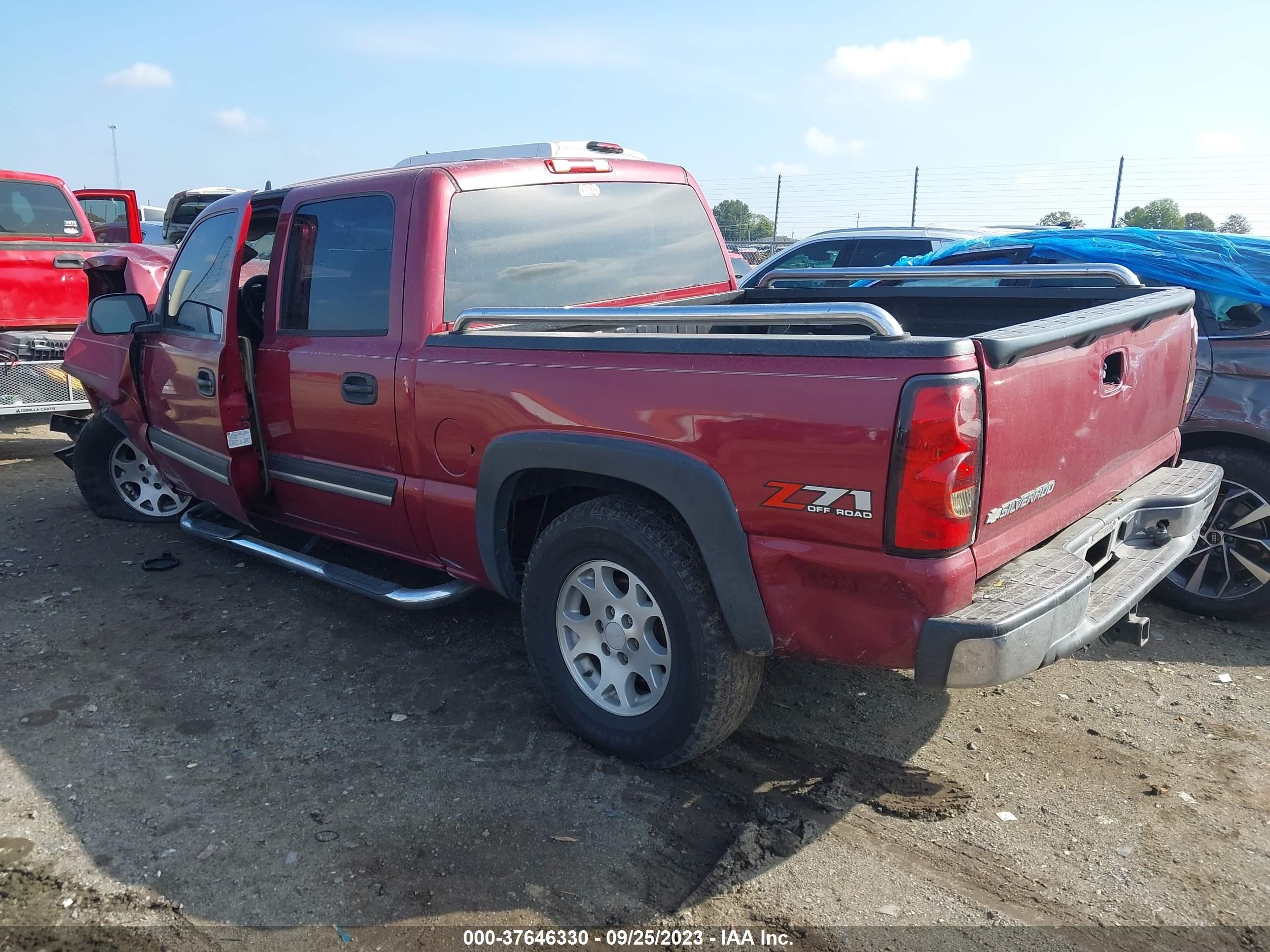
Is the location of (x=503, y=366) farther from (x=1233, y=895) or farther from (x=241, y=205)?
(x=1233, y=895)

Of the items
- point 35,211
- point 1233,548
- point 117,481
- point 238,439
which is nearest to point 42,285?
point 35,211

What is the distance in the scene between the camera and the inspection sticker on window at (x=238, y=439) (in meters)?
4.36

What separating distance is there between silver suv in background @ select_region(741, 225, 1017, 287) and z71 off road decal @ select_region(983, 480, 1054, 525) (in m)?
5.96

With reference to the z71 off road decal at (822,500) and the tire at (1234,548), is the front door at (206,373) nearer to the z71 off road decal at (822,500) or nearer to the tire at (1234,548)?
the z71 off road decal at (822,500)

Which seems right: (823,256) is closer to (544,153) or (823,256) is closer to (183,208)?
(544,153)

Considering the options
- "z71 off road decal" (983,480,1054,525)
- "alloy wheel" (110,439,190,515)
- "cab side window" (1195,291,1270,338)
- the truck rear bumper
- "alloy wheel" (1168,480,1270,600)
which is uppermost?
"cab side window" (1195,291,1270,338)

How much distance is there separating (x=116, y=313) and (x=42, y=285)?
12.8ft

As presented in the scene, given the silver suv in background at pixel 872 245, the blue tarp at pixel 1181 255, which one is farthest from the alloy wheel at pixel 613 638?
the silver suv in background at pixel 872 245

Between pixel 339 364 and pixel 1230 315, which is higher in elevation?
pixel 1230 315

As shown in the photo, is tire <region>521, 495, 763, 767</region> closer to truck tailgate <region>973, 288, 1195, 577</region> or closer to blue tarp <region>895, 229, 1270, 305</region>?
truck tailgate <region>973, 288, 1195, 577</region>

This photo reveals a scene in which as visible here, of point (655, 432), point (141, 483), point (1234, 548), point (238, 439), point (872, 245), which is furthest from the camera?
point (872, 245)

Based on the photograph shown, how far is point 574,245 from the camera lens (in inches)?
160

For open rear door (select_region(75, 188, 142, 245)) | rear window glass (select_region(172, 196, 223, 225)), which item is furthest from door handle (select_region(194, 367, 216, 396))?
Result: rear window glass (select_region(172, 196, 223, 225))

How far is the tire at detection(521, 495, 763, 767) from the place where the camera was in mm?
2875
